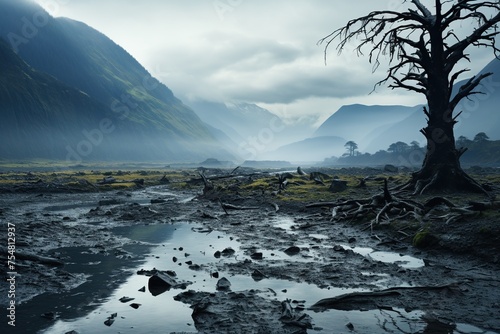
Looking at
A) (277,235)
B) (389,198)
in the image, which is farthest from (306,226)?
(389,198)

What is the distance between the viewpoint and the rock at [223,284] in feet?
38.3

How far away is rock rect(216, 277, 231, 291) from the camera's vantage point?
1167cm

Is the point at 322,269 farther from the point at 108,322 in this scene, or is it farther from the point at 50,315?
the point at 50,315

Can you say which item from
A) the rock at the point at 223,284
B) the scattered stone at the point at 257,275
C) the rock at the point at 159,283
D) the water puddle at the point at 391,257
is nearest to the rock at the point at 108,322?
the rock at the point at 159,283

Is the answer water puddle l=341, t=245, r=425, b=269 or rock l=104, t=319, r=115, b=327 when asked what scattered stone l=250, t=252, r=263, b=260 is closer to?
water puddle l=341, t=245, r=425, b=269

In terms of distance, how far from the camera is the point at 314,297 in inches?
425

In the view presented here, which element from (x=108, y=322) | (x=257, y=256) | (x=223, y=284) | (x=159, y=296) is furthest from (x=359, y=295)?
(x=108, y=322)

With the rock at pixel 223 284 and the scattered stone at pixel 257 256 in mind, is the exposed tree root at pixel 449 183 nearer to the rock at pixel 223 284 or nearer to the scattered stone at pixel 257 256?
the scattered stone at pixel 257 256

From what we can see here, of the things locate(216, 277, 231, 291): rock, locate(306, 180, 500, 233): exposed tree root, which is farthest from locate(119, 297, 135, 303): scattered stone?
locate(306, 180, 500, 233): exposed tree root

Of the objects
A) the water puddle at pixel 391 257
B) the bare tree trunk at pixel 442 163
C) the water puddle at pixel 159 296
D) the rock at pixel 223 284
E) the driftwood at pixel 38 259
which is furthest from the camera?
the bare tree trunk at pixel 442 163

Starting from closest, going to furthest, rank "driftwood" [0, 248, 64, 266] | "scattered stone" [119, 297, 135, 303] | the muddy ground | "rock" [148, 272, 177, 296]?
1. the muddy ground
2. "scattered stone" [119, 297, 135, 303]
3. "rock" [148, 272, 177, 296]
4. "driftwood" [0, 248, 64, 266]

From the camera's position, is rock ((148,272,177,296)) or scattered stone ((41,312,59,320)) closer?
scattered stone ((41,312,59,320))

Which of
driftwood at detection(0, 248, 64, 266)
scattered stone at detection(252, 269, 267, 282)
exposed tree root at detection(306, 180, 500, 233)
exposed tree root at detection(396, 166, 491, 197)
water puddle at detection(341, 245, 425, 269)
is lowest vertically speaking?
driftwood at detection(0, 248, 64, 266)

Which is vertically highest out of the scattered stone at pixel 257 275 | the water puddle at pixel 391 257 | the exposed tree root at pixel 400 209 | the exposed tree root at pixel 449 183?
the exposed tree root at pixel 449 183
